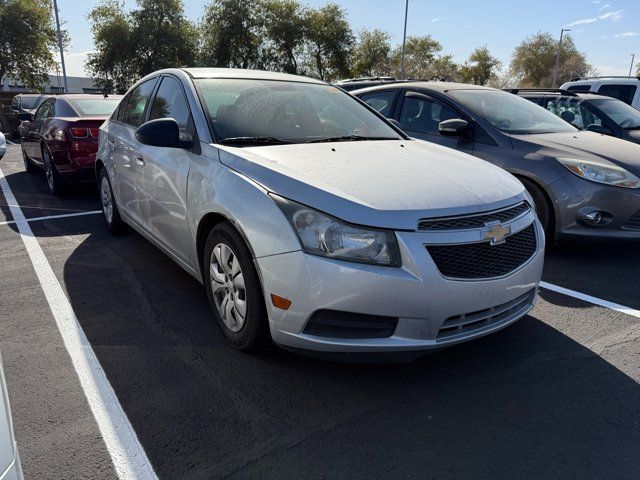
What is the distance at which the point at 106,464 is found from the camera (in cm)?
212

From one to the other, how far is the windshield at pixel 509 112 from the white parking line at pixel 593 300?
72.7 inches

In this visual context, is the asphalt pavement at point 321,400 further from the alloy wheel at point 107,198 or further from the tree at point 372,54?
the tree at point 372,54

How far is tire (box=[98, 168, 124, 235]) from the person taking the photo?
5.16m

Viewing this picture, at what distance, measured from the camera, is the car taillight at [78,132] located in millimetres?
6746

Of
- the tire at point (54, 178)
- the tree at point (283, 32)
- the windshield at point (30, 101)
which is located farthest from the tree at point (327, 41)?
the tire at point (54, 178)

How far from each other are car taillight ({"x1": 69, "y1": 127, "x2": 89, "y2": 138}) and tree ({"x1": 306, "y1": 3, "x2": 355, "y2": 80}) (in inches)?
1392

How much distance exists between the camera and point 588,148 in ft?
15.8

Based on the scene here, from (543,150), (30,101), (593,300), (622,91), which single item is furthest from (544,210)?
(30,101)

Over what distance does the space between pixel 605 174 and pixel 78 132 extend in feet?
20.5

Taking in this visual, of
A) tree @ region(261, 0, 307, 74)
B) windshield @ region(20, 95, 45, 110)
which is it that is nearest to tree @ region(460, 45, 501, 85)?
tree @ region(261, 0, 307, 74)

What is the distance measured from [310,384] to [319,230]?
2.83 feet

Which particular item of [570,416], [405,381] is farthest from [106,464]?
[570,416]

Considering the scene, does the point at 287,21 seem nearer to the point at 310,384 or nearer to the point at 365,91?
the point at 365,91

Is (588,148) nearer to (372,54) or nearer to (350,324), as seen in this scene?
(350,324)
